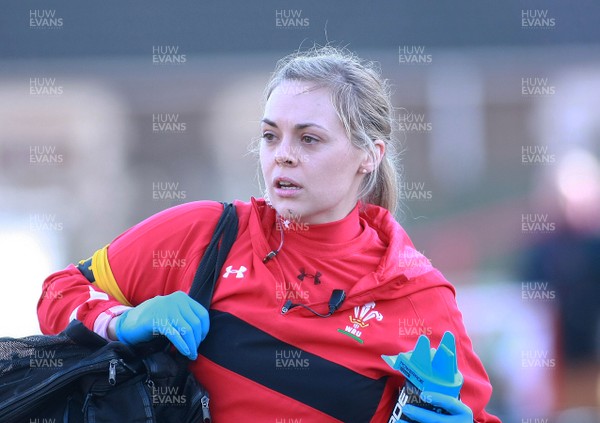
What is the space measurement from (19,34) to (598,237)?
464 cm

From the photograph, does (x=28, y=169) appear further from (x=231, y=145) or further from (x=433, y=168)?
(x=433, y=168)

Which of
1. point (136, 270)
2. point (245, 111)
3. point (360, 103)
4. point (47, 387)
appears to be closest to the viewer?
point (47, 387)

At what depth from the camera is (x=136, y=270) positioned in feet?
6.94

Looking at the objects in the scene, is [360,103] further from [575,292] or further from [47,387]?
[575,292]

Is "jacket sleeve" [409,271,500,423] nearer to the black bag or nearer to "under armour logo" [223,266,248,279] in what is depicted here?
"under armour logo" [223,266,248,279]

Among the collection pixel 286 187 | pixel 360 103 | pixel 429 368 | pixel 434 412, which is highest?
pixel 360 103

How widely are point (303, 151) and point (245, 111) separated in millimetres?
4283

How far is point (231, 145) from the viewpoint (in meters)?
6.56

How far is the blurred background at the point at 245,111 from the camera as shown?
6062mm

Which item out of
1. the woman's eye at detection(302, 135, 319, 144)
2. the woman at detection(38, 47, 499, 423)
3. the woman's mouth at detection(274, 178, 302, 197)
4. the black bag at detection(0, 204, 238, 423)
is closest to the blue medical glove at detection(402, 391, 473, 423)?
the woman at detection(38, 47, 499, 423)

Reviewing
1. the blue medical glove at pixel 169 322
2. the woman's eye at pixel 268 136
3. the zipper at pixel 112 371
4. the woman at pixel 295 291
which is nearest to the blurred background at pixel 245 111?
the woman at pixel 295 291

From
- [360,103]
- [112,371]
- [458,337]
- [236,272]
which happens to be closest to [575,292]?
[458,337]

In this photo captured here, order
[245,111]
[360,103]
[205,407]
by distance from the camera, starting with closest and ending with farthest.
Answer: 1. [205,407]
2. [360,103]
3. [245,111]

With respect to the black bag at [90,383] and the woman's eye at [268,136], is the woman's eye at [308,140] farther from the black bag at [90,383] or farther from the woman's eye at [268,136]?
the black bag at [90,383]
